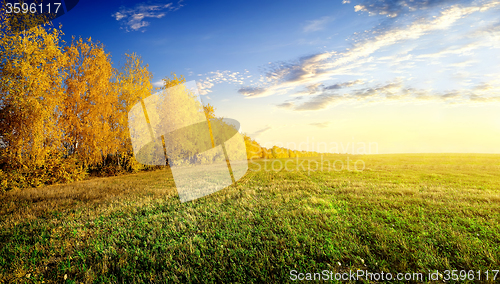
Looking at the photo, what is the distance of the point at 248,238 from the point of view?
544 cm

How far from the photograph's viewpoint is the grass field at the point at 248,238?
422 cm

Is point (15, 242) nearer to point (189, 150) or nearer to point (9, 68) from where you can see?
point (9, 68)

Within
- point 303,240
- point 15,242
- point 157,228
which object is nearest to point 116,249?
point 157,228

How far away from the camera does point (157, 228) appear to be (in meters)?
6.47

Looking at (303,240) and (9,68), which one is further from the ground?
(9,68)

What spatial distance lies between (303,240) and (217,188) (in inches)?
300

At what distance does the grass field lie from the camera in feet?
13.8

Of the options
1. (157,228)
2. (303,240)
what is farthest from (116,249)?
(303,240)

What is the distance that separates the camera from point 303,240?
526 centimetres

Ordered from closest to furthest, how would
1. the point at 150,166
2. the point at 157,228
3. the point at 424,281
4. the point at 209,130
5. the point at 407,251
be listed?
the point at 424,281, the point at 407,251, the point at 157,228, the point at 150,166, the point at 209,130

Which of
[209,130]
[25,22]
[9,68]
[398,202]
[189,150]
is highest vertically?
[25,22]

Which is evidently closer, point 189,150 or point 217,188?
point 217,188

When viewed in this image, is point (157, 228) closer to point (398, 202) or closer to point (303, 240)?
point (303, 240)

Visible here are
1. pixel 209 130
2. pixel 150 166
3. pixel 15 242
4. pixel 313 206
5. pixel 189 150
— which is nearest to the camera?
pixel 15 242
